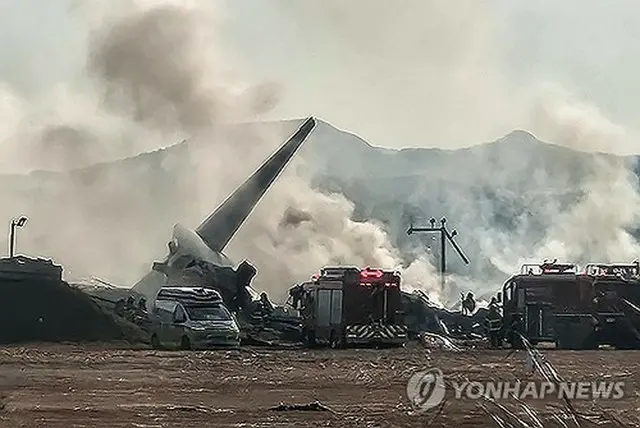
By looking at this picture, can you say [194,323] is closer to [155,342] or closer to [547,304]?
[155,342]

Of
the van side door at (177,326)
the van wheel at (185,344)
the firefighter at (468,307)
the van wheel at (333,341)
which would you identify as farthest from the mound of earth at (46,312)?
the firefighter at (468,307)

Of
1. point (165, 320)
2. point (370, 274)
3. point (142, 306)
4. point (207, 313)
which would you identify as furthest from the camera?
point (142, 306)

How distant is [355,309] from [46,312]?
1739cm

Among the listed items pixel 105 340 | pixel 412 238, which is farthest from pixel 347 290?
pixel 412 238

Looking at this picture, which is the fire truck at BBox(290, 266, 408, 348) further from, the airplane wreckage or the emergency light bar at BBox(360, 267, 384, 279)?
the airplane wreckage

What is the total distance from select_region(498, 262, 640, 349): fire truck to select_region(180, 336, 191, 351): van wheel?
40.1ft

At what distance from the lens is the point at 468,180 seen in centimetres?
9862

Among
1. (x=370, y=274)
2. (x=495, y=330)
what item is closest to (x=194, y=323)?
(x=370, y=274)

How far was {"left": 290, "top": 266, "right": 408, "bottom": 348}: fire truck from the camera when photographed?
3859 cm

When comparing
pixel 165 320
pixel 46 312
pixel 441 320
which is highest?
pixel 441 320

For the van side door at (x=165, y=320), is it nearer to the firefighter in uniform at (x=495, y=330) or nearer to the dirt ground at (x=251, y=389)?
the dirt ground at (x=251, y=389)

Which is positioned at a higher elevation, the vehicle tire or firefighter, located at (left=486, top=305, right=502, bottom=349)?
firefighter, located at (left=486, top=305, right=502, bottom=349)

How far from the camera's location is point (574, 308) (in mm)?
40000

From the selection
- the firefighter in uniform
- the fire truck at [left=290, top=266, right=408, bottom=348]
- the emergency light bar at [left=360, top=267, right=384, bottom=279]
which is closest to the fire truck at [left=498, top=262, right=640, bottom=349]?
the firefighter in uniform
